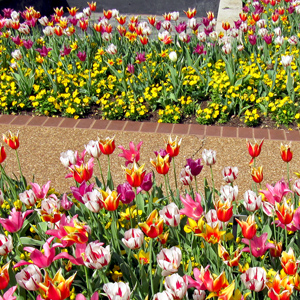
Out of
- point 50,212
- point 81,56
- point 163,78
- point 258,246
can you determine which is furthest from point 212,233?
point 81,56

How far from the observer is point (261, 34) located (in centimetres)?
497

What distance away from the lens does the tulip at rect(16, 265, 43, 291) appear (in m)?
1.52

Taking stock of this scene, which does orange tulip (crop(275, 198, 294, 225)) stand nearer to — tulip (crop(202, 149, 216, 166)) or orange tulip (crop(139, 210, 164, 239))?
orange tulip (crop(139, 210, 164, 239))

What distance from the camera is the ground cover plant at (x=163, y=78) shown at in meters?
4.45

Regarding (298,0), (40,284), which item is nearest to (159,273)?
(40,284)

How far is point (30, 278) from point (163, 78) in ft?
12.4

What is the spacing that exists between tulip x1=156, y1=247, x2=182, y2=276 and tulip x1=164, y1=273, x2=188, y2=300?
0.32ft

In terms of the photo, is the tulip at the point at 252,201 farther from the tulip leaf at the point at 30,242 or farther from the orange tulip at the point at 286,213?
the tulip leaf at the point at 30,242

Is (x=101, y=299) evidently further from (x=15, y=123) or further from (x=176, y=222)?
(x=15, y=123)

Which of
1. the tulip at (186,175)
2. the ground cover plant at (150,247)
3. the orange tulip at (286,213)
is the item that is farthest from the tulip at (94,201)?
the orange tulip at (286,213)

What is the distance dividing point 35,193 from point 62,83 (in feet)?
9.75

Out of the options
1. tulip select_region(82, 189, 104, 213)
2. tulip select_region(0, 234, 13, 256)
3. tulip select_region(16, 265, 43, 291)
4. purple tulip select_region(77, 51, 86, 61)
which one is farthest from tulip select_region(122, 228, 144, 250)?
purple tulip select_region(77, 51, 86, 61)

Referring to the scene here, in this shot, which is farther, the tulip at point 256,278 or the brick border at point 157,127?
the brick border at point 157,127

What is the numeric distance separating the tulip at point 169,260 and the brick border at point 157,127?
2666mm
